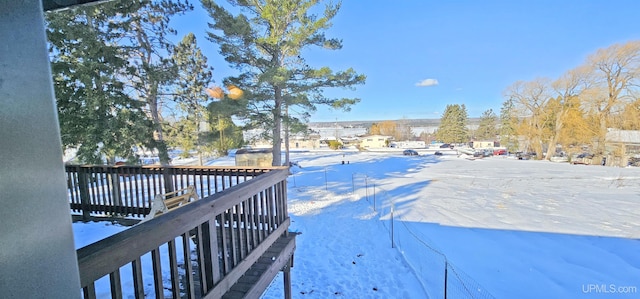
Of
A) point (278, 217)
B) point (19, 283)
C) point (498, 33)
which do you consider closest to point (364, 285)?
point (278, 217)

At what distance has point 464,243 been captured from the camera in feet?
19.8

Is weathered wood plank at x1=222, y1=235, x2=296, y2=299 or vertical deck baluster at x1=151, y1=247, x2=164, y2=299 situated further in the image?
weathered wood plank at x1=222, y1=235, x2=296, y2=299

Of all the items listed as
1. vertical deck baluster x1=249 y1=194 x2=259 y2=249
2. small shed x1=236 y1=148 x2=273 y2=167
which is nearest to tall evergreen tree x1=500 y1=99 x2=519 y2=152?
small shed x1=236 y1=148 x2=273 y2=167

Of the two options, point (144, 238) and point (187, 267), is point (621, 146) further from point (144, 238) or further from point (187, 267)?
point (144, 238)

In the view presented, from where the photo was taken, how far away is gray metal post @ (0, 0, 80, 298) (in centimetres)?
45

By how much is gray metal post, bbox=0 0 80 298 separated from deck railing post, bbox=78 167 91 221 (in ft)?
15.4

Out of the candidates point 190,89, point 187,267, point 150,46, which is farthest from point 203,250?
point 190,89

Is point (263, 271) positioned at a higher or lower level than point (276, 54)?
lower

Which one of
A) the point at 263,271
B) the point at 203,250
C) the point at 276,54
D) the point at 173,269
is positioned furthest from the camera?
the point at 276,54

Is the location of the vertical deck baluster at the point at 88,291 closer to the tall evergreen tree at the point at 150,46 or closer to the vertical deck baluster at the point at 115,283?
the vertical deck baluster at the point at 115,283

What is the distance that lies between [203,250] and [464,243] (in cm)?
621

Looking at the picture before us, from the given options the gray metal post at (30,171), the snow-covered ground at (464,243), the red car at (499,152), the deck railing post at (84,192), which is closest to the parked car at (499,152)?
the red car at (499,152)

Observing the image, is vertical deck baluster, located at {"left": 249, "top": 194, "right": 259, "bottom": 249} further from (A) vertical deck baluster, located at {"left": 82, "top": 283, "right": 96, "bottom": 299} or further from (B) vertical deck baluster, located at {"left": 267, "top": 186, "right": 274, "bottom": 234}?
(A) vertical deck baluster, located at {"left": 82, "top": 283, "right": 96, "bottom": 299}

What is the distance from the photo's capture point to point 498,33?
48.8 ft
